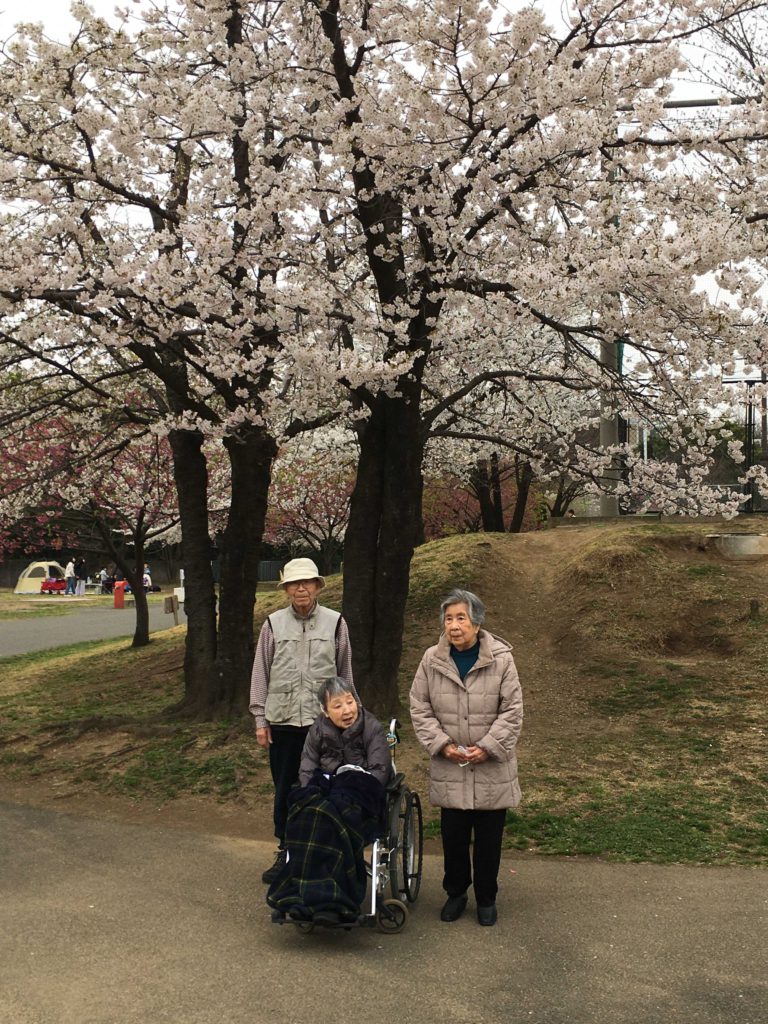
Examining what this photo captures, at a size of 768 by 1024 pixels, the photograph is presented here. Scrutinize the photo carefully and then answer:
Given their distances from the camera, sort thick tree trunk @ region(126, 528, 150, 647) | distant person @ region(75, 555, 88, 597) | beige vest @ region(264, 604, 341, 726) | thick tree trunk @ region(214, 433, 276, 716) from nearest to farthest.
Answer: beige vest @ region(264, 604, 341, 726) < thick tree trunk @ region(214, 433, 276, 716) < thick tree trunk @ region(126, 528, 150, 647) < distant person @ region(75, 555, 88, 597)

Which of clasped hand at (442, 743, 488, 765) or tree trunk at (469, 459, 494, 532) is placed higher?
tree trunk at (469, 459, 494, 532)

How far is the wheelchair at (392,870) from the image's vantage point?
5.12m

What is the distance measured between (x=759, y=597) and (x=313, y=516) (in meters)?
24.1

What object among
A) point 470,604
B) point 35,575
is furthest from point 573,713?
point 35,575

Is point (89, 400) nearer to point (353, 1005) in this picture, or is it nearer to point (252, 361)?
point (252, 361)

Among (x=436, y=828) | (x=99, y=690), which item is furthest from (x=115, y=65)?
(x=99, y=690)

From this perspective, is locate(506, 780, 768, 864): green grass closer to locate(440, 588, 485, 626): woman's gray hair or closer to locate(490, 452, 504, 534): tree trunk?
locate(440, 588, 485, 626): woman's gray hair

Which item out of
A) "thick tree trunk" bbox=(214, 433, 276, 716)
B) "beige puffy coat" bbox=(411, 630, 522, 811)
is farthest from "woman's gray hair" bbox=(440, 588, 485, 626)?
"thick tree trunk" bbox=(214, 433, 276, 716)

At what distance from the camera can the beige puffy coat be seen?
5363 millimetres

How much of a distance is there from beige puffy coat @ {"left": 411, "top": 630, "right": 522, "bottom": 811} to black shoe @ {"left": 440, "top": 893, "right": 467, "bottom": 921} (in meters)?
0.48

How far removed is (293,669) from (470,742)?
1.17 meters

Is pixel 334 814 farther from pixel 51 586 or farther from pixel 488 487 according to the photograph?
pixel 51 586

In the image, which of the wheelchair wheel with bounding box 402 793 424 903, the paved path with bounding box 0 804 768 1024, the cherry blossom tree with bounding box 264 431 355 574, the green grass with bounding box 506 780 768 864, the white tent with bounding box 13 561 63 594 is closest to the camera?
the paved path with bounding box 0 804 768 1024

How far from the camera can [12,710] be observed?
43.6 feet
